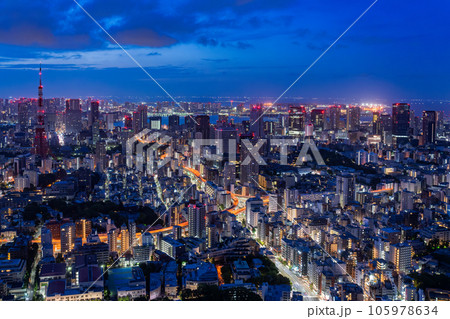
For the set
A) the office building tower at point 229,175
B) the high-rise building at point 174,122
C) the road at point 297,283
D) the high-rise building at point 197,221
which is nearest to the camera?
the road at point 297,283

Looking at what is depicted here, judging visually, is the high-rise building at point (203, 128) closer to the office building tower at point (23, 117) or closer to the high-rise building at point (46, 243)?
the office building tower at point (23, 117)

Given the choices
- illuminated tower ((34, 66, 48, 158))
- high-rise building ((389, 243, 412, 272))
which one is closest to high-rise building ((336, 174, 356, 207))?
high-rise building ((389, 243, 412, 272))

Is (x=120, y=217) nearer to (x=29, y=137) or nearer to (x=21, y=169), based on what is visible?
(x=21, y=169)

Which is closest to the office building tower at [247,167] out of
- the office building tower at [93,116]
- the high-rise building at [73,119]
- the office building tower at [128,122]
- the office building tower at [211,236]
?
the office building tower at [211,236]

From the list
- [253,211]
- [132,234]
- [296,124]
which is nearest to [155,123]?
[296,124]

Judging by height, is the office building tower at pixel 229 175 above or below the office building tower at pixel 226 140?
below

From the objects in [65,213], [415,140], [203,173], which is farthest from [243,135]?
[65,213]
